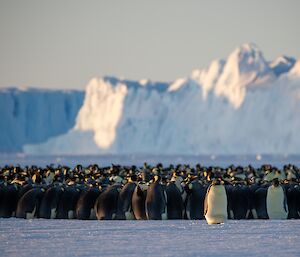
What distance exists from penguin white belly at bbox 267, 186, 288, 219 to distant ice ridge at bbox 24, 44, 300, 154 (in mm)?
61298

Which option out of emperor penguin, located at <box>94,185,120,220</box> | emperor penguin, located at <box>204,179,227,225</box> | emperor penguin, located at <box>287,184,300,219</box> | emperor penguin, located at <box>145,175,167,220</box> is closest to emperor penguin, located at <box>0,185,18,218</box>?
emperor penguin, located at <box>94,185,120,220</box>

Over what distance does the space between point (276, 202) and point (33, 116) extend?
115662mm

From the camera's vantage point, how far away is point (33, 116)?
131 meters

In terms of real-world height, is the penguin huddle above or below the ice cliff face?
below

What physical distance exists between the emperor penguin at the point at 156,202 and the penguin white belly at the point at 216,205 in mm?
995

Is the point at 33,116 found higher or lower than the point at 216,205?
higher

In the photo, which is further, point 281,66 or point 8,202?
point 281,66

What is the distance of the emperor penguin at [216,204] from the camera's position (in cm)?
1547

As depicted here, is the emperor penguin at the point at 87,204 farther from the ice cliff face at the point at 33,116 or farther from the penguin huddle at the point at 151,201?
the ice cliff face at the point at 33,116

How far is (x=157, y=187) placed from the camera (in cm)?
1636

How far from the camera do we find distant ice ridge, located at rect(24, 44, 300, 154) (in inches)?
3125

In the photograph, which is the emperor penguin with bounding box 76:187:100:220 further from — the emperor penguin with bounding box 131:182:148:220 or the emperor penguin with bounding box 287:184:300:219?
the emperor penguin with bounding box 287:184:300:219

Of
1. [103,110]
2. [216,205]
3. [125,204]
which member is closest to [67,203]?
[125,204]

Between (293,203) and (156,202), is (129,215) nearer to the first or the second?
(156,202)
